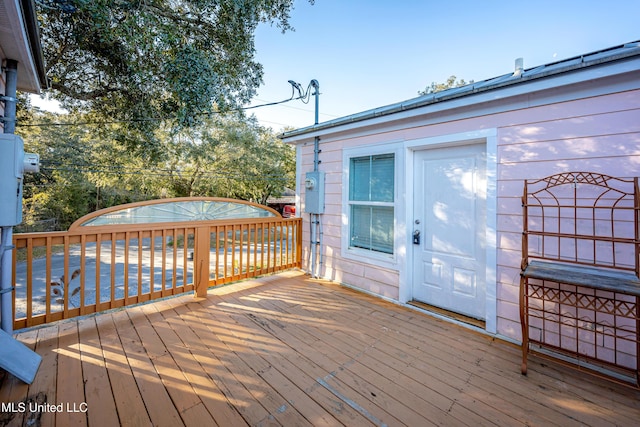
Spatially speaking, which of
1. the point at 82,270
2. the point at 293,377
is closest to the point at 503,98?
the point at 293,377

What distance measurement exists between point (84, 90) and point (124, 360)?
5.28 m

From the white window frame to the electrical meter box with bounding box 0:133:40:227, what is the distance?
3.13 m

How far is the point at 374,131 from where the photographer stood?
11.4ft

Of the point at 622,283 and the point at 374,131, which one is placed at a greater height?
the point at 374,131

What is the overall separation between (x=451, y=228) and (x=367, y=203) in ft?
3.60

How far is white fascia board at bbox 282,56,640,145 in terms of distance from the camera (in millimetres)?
1891

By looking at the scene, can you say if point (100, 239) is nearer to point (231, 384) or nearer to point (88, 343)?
point (88, 343)

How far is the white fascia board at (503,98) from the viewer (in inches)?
74.4

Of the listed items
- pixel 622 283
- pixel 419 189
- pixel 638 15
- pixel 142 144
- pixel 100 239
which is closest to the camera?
pixel 622 283

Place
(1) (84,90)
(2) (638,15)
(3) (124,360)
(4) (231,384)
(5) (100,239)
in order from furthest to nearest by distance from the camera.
Result: 1. (1) (84,90)
2. (2) (638,15)
3. (5) (100,239)
4. (3) (124,360)
5. (4) (231,384)

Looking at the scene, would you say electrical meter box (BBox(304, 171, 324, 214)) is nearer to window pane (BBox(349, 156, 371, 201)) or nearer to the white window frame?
the white window frame

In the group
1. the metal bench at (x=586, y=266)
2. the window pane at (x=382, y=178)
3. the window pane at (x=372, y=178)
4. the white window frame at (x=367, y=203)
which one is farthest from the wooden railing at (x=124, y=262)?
the metal bench at (x=586, y=266)

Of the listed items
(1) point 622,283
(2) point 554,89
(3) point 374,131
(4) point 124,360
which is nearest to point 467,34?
(3) point 374,131

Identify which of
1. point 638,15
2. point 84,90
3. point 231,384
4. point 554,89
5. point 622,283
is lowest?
point 231,384
